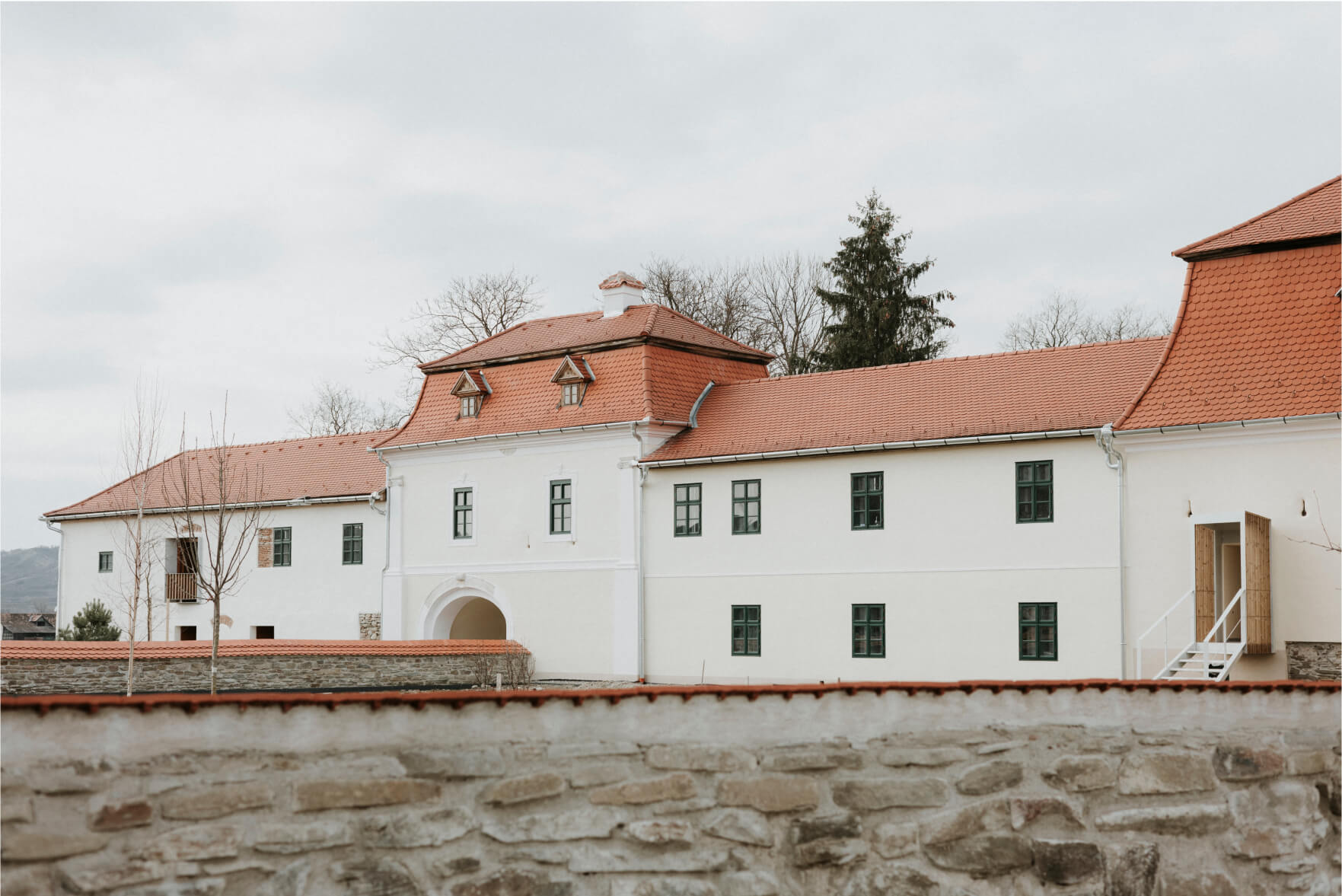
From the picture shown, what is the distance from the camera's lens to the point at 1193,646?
707 inches

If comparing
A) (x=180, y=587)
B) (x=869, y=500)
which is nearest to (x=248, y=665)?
(x=869, y=500)

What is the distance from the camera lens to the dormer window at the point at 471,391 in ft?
99.6

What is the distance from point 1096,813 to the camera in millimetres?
6602

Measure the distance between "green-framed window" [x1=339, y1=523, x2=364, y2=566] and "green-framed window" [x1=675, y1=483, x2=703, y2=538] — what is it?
364 inches

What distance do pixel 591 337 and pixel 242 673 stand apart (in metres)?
10.1

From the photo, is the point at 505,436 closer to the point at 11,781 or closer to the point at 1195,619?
the point at 1195,619

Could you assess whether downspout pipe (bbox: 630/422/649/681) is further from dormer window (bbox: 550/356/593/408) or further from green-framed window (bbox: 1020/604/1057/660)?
green-framed window (bbox: 1020/604/1057/660)

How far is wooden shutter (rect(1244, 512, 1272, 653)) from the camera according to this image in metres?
17.9

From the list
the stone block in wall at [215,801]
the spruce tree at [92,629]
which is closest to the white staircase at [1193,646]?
the stone block in wall at [215,801]

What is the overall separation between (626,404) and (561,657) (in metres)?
5.25

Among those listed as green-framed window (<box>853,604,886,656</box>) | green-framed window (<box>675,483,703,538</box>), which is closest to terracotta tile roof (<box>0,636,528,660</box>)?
green-framed window (<box>675,483,703,538</box>)

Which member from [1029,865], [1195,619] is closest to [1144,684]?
[1029,865]

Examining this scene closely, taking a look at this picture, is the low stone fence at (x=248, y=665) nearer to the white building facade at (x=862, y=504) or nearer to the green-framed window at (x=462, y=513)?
the white building facade at (x=862, y=504)

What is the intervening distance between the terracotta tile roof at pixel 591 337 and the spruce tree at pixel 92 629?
9.54 meters
